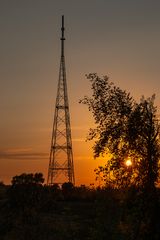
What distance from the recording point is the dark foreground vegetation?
33000 millimetres

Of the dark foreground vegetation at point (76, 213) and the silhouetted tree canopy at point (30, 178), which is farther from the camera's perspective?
the silhouetted tree canopy at point (30, 178)

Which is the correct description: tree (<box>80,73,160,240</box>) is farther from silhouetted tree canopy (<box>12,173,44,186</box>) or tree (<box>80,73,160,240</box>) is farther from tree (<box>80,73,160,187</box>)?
silhouetted tree canopy (<box>12,173,44,186</box>)

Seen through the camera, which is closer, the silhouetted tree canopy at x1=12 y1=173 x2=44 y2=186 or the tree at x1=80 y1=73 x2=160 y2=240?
the tree at x1=80 y1=73 x2=160 y2=240

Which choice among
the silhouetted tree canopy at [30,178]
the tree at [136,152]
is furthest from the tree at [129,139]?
the silhouetted tree canopy at [30,178]

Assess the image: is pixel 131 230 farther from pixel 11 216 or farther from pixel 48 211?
pixel 48 211

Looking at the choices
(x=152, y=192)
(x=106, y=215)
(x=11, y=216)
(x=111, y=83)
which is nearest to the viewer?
(x=152, y=192)

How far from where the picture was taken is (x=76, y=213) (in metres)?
93.2

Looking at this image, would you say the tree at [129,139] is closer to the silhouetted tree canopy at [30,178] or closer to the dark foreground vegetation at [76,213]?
the dark foreground vegetation at [76,213]

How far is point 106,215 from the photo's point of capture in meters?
47.8

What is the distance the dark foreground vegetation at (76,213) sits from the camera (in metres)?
33.0

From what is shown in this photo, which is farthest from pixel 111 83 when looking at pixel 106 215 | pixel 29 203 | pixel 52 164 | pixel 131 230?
pixel 52 164

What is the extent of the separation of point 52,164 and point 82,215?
36.1 feet

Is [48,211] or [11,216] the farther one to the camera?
[48,211]

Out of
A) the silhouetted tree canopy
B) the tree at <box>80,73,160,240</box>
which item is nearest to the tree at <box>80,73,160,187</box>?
the tree at <box>80,73,160,240</box>
